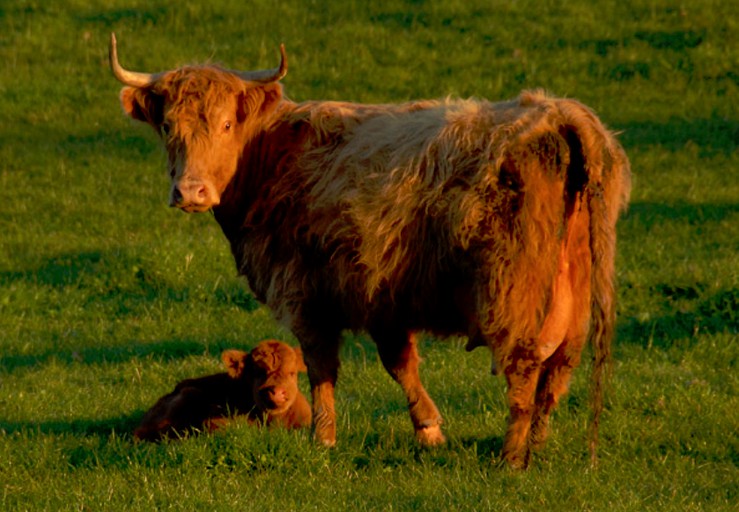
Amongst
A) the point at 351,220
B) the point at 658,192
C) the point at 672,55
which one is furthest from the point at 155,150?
the point at 351,220

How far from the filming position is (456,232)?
7.14m

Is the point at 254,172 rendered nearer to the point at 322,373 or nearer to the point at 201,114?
the point at 201,114

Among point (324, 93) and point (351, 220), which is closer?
point (351, 220)

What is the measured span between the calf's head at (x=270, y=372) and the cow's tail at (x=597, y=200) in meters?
2.12

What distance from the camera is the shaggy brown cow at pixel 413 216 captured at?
710 centimetres

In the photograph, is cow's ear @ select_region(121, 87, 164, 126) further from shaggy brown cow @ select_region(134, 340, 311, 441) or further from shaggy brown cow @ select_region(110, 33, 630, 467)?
shaggy brown cow @ select_region(134, 340, 311, 441)

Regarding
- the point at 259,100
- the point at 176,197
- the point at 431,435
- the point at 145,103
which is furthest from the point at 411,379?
the point at 145,103

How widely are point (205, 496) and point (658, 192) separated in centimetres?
1029

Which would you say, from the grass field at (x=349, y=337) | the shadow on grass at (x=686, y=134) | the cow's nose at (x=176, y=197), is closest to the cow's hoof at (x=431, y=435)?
the grass field at (x=349, y=337)

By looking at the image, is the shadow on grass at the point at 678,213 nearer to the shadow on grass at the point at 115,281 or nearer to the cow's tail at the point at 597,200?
the shadow on grass at the point at 115,281

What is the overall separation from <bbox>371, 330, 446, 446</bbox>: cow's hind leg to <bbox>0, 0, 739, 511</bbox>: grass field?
6.3 inches

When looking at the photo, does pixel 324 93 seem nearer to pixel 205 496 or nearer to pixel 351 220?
pixel 351 220

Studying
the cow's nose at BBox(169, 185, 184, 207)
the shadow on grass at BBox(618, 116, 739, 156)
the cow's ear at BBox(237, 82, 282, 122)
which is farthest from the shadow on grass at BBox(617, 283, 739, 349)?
the shadow on grass at BBox(618, 116, 739, 156)

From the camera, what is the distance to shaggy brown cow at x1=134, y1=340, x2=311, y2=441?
8.28 m
